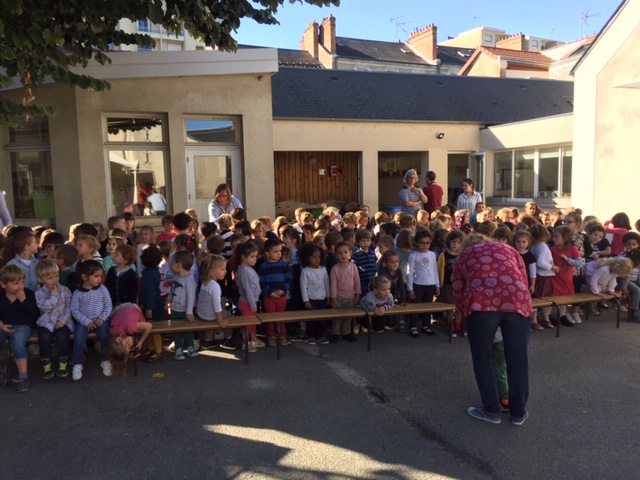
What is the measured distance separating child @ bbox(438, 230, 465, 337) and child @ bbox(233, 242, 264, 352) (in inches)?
96.2

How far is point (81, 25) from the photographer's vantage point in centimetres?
651

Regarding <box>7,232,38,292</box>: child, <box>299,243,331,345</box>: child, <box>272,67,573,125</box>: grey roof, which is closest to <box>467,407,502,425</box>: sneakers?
<box>299,243,331,345</box>: child

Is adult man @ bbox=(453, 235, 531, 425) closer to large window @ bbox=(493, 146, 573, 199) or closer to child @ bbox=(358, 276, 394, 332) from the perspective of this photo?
child @ bbox=(358, 276, 394, 332)

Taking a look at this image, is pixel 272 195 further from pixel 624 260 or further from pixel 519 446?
pixel 519 446

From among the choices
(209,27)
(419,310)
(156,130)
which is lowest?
(419,310)

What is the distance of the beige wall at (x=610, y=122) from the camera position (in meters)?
11.2

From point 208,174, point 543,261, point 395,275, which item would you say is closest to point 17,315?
point 395,275

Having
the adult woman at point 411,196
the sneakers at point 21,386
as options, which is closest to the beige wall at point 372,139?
the adult woman at point 411,196

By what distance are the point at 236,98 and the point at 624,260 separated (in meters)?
7.56

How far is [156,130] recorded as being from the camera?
10.9 meters

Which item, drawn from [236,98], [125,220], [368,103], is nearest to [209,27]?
[125,220]

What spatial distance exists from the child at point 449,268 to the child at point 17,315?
187 inches

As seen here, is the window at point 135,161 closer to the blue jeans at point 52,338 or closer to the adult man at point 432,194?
the adult man at point 432,194

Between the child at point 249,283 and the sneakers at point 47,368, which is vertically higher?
the child at point 249,283
